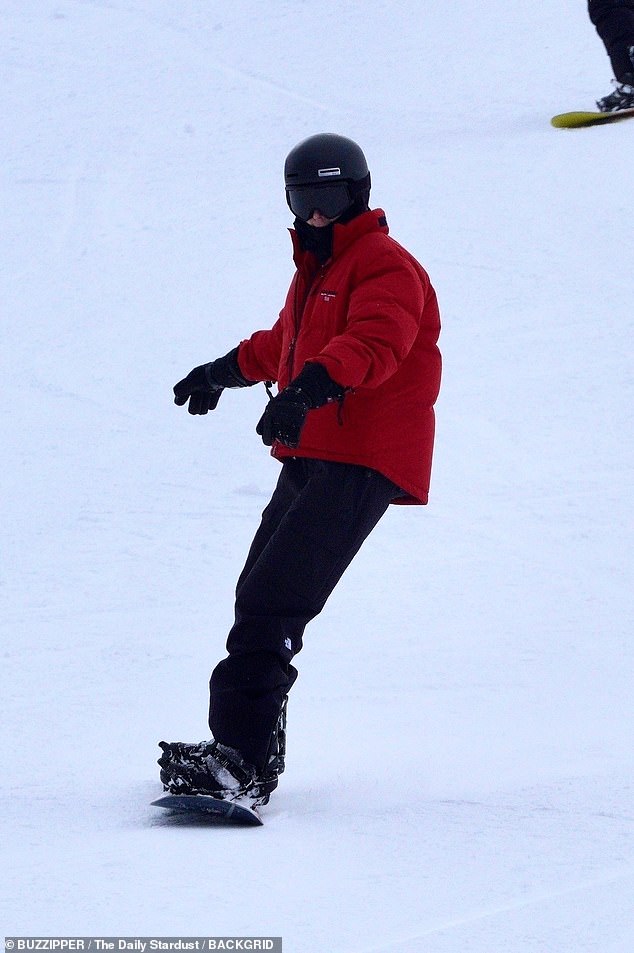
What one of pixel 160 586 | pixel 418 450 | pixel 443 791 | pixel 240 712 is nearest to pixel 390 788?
pixel 443 791

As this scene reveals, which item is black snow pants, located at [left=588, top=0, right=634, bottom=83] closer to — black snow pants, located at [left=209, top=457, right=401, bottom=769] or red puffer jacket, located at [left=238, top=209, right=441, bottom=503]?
red puffer jacket, located at [left=238, top=209, right=441, bottom=503]

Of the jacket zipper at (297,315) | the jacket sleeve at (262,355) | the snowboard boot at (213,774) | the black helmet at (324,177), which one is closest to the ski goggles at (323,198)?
the black helmet at (324,177)

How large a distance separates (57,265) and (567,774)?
17.4 feet

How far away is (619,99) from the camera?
29.5ft

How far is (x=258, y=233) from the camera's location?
7.80 m

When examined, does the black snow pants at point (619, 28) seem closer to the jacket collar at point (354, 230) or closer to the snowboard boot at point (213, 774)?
the jacket collar at point (354, 230)

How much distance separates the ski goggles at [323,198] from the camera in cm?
308

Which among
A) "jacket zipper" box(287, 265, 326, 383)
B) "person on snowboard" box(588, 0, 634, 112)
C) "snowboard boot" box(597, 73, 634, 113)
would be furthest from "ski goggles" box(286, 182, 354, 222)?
"snowboard boot" box(597, 73, 634, 113)

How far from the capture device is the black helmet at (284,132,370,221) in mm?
3078

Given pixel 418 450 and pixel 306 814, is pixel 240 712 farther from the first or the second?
pixel 418 450

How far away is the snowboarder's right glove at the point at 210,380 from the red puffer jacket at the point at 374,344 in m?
0.39

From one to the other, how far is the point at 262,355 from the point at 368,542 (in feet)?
5.41

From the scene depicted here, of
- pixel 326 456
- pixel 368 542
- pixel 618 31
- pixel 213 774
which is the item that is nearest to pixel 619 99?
pixel 618 31

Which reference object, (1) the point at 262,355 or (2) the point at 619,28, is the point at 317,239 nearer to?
(1) the point at 262,355
